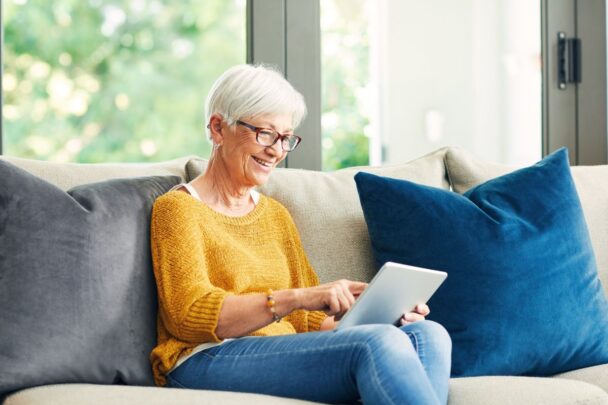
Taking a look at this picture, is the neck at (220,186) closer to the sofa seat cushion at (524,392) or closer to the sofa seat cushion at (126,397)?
the sofa seat cushion at (126,397)

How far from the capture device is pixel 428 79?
3.41 m

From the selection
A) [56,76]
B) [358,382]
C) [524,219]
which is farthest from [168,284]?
[56,76]

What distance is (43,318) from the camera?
1.64 meters

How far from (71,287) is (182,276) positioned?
0.72 feet

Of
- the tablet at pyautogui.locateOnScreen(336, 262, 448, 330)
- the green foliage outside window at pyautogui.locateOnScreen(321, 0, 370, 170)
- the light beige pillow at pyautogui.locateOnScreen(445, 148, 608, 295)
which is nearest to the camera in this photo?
the tablet at pyautogui.locateOnScreen(336, 262, 448, 330)

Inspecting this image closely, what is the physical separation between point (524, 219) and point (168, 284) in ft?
2.97

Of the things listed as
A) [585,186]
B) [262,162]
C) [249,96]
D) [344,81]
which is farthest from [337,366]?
[344,81]

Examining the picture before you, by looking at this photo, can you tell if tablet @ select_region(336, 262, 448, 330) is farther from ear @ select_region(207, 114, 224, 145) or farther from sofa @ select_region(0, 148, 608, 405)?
ear @ select_region(207, 114, 224, 145)

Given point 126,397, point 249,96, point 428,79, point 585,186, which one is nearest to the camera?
point 126,397

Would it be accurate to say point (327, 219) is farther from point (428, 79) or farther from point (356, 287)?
point (428, 79)

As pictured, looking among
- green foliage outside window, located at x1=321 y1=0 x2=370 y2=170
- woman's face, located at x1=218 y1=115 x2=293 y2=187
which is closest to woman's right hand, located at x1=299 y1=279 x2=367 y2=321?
woman's face, located at x1=218 y1=115 x2=293 y2=187

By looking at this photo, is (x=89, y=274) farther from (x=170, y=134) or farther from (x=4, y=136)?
(x=170, y=134)

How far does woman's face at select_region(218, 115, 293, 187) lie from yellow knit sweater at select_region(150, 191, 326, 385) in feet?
0.32

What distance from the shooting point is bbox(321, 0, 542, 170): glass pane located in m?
3.00
